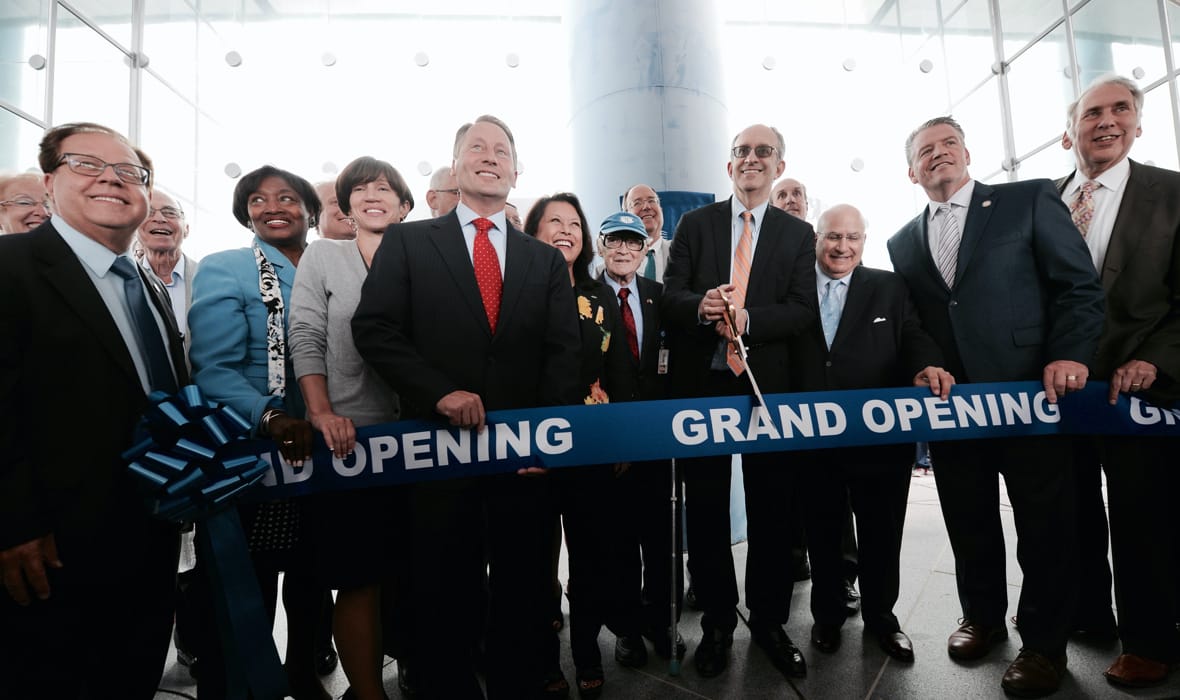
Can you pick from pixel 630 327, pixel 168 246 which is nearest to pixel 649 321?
pixel 630 327

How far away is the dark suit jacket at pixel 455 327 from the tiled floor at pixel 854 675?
118 cm

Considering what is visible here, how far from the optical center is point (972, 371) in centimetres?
221

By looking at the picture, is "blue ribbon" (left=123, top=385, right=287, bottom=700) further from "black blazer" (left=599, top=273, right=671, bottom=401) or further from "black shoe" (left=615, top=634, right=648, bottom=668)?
"black blazer" (left=599, top=273, right=671, bottom=401)

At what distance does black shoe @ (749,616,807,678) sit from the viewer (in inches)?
84.0

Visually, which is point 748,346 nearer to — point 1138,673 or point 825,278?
point 825,278

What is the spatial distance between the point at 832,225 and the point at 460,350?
1.84m

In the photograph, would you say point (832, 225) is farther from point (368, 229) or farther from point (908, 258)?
point (368, 229)

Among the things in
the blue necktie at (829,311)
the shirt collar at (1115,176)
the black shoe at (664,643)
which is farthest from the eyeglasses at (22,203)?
the shirt collar at (1115,176)

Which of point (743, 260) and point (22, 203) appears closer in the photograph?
point (743, 260)

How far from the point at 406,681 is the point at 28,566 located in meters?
1.33

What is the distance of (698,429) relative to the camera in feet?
6.35

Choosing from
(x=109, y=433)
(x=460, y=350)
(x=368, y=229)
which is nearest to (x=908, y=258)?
(x=460, y=350)

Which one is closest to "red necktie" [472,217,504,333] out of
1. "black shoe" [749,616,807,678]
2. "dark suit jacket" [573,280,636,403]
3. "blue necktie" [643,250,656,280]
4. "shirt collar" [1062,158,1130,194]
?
"dark suit jacket" [573,280,636,403]

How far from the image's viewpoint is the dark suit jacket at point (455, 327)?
5.47 feet
